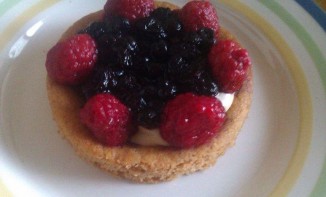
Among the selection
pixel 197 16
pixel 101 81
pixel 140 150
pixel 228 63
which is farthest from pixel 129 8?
pixel 140 150

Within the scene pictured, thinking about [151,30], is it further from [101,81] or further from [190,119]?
[190,119]

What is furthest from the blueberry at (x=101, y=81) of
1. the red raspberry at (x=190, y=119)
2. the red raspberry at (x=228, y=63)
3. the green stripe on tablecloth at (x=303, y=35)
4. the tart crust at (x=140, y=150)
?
the green stripe on tablecloth at (x=303, y=35)

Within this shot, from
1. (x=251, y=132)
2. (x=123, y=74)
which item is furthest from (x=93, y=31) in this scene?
(x=251, y=132)

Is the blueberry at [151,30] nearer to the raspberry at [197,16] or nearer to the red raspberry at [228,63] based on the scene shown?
the raspberry at [197,16]

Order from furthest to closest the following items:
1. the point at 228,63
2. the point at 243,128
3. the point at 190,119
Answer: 1. the point at 243,128
2. the point at 228,63
3. the point at 190,119

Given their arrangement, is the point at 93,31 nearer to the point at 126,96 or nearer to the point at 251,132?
the point at 126,96

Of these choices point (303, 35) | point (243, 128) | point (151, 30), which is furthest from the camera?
point (303, 35)
